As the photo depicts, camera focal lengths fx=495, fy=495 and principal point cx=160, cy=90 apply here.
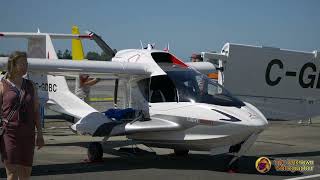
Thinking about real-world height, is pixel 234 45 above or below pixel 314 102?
above

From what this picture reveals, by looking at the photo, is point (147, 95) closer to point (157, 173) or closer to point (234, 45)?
point (157, 173)

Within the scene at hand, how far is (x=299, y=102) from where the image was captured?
46.1 ft

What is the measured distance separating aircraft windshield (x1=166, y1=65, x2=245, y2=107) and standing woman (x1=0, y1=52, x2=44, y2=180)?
496cm

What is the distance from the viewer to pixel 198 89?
9.59m

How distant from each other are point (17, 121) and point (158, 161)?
6.19m

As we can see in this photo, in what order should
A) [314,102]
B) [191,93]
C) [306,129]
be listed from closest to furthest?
[191,93] → [314,102] → [306,129]

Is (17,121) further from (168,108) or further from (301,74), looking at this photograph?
(301,74)

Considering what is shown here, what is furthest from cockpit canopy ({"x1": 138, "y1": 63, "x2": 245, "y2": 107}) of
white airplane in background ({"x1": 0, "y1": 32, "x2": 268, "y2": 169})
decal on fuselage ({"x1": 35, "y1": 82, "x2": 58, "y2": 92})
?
decal on fuselage ({"x1": 35, "y1": 82, "x2": 58, "y2": 92})

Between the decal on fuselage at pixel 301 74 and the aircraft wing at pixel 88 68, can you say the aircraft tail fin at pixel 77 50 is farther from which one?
the aircraft wing at pixel 88 68

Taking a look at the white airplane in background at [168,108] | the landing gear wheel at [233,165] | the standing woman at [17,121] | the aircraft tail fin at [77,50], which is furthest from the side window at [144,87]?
the aircraft tail fin at [77,50]

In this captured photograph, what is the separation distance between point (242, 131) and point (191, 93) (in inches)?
53.1

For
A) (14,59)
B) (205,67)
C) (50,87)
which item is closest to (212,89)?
(205,67)

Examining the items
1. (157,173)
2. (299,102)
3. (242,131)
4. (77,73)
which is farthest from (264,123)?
(299,102)

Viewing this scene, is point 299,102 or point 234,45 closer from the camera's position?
point 234,45
